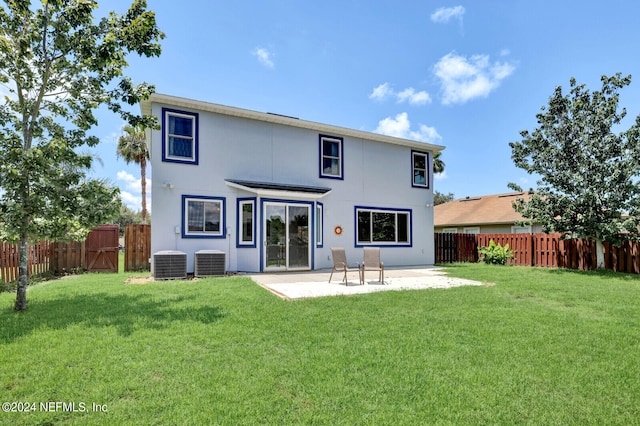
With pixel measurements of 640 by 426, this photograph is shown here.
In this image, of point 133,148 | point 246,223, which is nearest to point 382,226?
point 246,223

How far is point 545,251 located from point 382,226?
755 cm

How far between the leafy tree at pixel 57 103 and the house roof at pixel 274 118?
266cm

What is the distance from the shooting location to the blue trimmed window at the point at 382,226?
15.0 m

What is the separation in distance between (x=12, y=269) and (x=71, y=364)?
9.31 metres

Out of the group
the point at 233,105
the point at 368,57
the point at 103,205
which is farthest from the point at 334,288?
the point at 368,57

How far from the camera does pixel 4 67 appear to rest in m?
6.37

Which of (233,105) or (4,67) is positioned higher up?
(233,105)

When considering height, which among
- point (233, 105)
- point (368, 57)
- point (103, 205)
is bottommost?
point (103, 205)

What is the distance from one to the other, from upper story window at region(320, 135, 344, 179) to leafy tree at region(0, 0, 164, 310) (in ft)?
25.9

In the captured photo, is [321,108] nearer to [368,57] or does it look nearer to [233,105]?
[368,57]

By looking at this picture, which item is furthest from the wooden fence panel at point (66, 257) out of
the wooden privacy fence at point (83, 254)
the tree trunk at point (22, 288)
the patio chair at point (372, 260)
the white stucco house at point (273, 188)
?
the patio chair at point (372, 260)

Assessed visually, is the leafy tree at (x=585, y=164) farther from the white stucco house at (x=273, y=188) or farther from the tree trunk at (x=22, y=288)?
the tree trunk at (x=22, y=288)

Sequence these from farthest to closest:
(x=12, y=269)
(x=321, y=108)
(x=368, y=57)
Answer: (x=321, y=108) < (x=368, y=57) < (x=12, y=269)

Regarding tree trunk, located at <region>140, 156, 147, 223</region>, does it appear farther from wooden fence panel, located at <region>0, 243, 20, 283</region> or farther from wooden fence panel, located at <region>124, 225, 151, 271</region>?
wooden fence panel, located at <region>0, 243, 20, 283</region>
